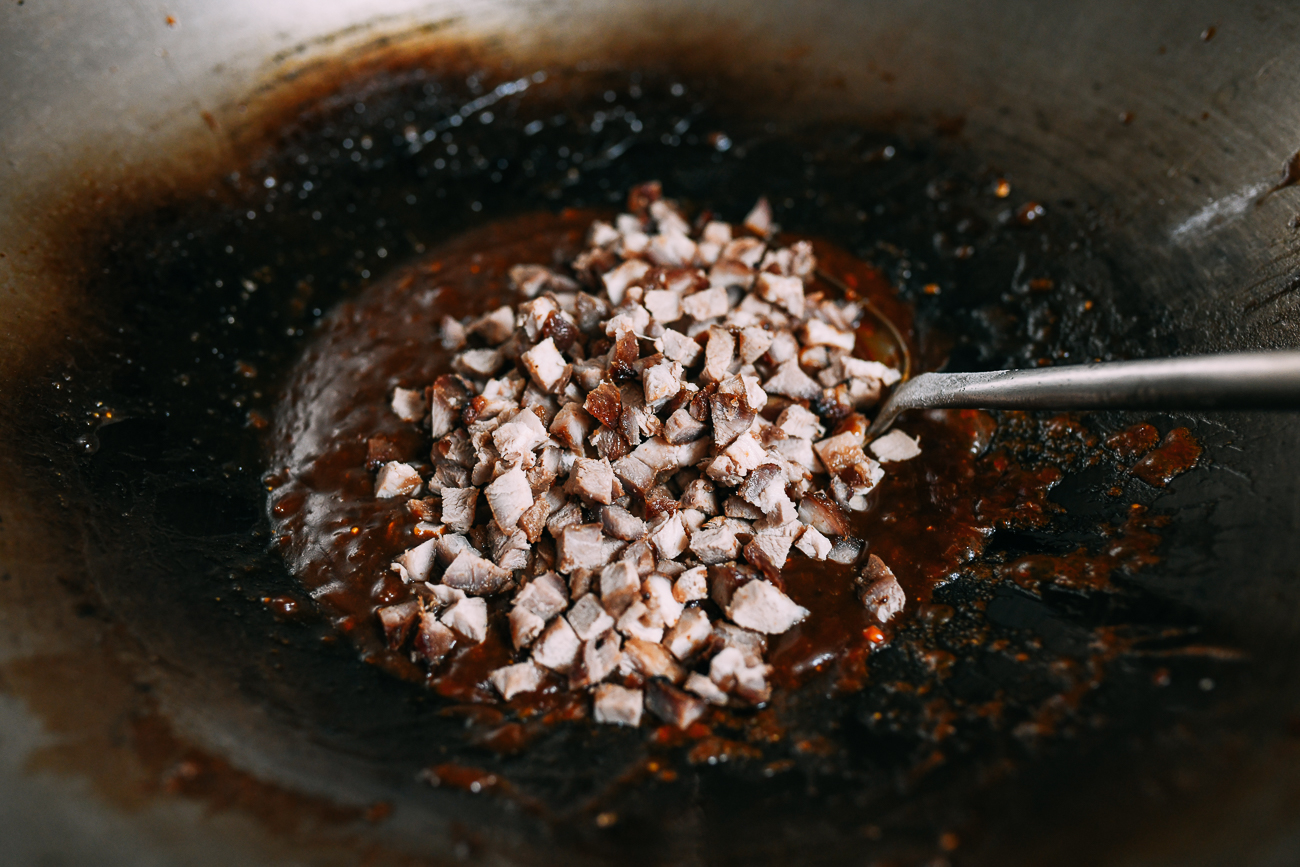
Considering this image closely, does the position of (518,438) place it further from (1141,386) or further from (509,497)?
(1141,386)

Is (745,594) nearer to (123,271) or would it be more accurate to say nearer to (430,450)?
(430,450)

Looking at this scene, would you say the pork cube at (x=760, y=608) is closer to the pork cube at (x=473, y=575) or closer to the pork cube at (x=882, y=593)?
the pork cube at (x=882, y=593)

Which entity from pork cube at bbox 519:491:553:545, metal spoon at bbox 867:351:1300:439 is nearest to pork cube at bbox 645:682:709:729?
pork cube at bbox 519:491:553:545

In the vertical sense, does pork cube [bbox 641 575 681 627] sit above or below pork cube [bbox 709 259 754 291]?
below

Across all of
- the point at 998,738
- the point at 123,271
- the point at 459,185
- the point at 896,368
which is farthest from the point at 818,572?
the point at 123,271

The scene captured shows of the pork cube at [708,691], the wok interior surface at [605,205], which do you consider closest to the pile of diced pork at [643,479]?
the pork cube at [708,691]

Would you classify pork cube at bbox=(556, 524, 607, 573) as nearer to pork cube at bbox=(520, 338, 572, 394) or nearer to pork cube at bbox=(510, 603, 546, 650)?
pork cube at bbox=(510, 603, 546, 650)
